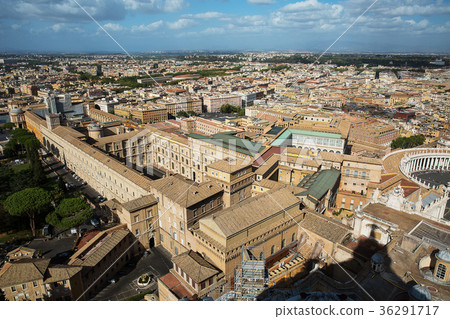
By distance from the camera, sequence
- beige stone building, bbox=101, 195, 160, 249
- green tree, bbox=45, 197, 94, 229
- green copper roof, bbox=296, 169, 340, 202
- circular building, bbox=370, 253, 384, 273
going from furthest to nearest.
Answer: green tree, bbox=45, 197, 94, 229
green copper roof, bbox=296, 169, 340, 202
beige stone building, bbox=101, 195, 160, 249
circular building, bbox=370, 253, 384, 273

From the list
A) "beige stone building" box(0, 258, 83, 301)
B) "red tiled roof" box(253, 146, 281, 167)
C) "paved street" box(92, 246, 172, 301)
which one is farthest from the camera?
"red tiled roof" box(253, 146, 281, 167)

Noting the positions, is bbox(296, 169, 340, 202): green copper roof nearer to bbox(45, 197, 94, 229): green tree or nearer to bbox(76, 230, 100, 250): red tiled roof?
bbox(76, 230, 100, 250): red tiled roof

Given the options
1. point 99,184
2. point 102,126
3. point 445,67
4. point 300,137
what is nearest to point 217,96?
point 102,126

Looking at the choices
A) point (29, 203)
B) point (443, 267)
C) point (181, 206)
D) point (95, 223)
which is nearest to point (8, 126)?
point (29, 203)

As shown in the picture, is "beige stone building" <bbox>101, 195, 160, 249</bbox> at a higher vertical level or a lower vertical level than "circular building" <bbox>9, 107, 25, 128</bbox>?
lower

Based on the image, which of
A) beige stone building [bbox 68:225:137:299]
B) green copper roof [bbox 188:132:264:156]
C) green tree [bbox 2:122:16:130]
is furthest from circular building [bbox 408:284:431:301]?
green tree [bbox 2:122:16:130]

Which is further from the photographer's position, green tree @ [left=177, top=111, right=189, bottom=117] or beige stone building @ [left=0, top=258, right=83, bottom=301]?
green tree @ [left=177, top=111, right=189, bottom=117]

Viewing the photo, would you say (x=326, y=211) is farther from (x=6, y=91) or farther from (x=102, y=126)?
(x=6, y=91)
